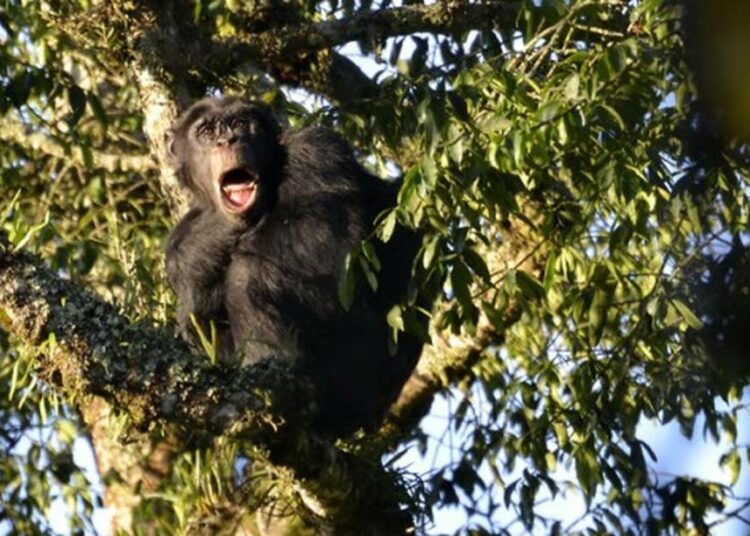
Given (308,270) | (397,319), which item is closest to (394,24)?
(308,270)

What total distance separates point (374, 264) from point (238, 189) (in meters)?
2.21

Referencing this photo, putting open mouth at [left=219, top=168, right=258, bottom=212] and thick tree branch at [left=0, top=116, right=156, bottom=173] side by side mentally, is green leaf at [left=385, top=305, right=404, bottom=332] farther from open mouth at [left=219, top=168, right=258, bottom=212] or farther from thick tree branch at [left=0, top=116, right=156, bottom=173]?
thick tree branch at [left=0, top=116, right=156, bottom=173]

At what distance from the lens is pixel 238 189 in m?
6.08

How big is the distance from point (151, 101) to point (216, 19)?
1.40 m

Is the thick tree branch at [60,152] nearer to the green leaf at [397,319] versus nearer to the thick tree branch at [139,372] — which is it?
the thick tree branch at [139,372]

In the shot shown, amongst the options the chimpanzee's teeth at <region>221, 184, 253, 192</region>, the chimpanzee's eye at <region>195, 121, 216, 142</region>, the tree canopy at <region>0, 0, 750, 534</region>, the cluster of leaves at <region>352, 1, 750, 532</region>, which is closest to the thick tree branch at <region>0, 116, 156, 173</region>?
the tree canopy at <region>0, 0, 750, 534</region>

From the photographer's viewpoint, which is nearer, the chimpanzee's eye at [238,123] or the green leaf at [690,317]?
the green leaf at [690,317]

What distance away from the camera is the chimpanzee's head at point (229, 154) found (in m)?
6.03

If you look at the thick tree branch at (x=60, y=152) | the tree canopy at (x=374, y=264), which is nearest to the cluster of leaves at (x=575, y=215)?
the tree canopy at (x=374, y=264)

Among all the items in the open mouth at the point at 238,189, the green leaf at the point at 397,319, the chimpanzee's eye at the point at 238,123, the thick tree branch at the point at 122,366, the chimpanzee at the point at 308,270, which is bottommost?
the thick tree branch at the point at 122,366

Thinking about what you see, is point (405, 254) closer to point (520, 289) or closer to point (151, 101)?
point (151, 101)

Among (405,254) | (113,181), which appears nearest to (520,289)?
(405,254)

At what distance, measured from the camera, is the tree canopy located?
393cm

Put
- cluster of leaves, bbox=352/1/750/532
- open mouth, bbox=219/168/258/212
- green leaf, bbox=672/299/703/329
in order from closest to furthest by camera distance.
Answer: green leaf, bbox=672/299/703/329 < cluster of leaves, bbox=352/1/750/532 < open mouth, bbox=219/168/258/212
